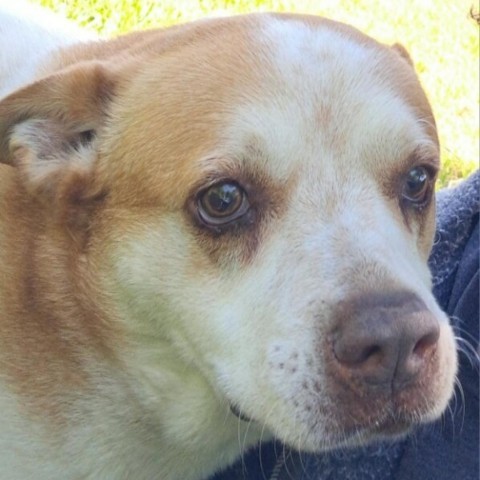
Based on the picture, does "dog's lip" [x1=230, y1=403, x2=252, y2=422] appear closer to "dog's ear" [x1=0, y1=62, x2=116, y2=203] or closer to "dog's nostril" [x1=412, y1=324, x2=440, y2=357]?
"dog's nostril" [x1=412, y1=324, x2=440, y2=357]

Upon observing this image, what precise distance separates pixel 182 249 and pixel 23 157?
604mm

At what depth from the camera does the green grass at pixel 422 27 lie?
255 inches

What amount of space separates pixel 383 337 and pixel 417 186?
77 centimetres

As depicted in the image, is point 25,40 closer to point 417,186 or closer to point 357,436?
point 417,186

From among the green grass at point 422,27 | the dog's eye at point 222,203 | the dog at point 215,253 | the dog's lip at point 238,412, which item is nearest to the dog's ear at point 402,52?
the dog at point 215,253

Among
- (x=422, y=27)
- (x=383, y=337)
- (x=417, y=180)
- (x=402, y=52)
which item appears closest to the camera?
(x=383, y=337)

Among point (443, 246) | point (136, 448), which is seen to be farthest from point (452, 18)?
point (136, 448)

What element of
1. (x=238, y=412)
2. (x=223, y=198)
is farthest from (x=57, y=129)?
(x=238, y=412)

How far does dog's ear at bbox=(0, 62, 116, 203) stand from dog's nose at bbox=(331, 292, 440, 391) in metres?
1.00

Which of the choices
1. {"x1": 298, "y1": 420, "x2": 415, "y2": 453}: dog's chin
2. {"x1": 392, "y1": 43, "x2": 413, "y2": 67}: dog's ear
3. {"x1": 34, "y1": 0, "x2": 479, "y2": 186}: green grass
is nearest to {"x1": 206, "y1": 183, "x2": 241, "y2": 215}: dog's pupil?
{"x1": 298, "y1": 420, "x2": 415, "y2": 453}: dog's chin

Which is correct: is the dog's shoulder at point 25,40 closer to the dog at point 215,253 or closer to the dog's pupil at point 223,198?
the dog at point 215,253

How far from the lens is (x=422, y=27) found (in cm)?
816

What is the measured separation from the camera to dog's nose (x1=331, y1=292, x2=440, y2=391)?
2711mm

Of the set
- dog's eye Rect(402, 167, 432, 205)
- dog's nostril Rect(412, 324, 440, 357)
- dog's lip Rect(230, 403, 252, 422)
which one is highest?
dog's eye Rect(402, 167, 432, 205)
